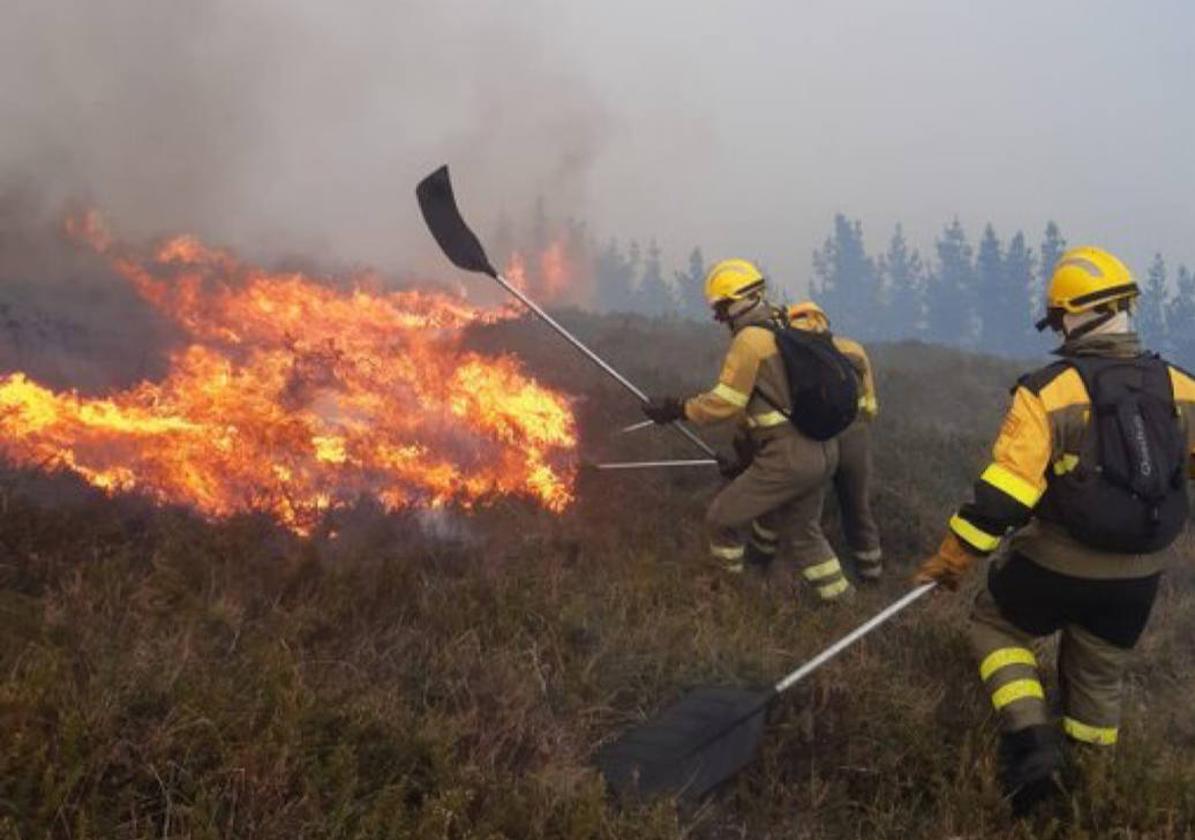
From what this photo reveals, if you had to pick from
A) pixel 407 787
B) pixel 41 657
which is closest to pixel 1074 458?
pixel 407 787

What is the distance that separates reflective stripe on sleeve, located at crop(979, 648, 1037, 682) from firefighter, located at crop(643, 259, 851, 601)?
2087 mm

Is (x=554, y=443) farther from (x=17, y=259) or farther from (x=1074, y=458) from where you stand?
(x=17, y=259)

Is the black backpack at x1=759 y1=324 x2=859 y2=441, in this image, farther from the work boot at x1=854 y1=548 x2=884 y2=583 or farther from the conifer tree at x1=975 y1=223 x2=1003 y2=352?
the conifer tree at x1=975 y1=223 x2=1003 y2=352

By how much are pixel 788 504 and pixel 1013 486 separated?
295 centimetres

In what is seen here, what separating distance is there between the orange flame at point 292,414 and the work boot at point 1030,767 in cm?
454

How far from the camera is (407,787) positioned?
305 centimetres

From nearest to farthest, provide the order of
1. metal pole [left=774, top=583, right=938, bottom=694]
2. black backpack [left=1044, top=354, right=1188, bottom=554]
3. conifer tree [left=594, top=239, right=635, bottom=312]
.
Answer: black backpack [left=1044, top=354, right=1188, bottom=554] < metal pole [left=774, top=583, right=938, bottom=694] < conifer tree [left=594, top=239, right=635, bottom=312]

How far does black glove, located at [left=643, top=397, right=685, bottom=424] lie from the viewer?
6559 mm

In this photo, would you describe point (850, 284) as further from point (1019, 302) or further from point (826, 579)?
point (826, 579)

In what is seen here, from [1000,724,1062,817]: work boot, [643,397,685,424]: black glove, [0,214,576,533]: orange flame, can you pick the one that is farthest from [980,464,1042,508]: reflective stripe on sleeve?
[0,214,576,533]: orange flame

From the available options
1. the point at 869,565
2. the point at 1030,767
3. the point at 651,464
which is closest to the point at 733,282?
the point at 651,464

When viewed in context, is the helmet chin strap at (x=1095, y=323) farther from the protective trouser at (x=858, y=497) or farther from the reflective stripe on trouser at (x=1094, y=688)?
the protective trouser at (x=858, y=497)

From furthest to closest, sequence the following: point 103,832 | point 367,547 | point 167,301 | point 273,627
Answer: point 167,301 < point 367,547 < point 273,627 < point 103,832

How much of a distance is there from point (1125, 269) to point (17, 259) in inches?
480
